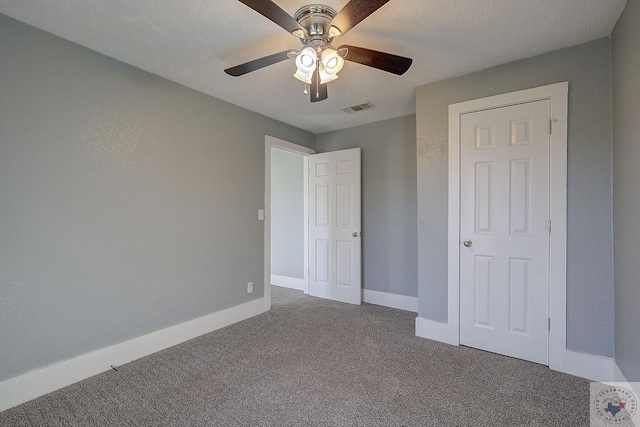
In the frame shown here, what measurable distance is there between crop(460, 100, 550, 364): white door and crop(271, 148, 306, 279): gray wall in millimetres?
2490

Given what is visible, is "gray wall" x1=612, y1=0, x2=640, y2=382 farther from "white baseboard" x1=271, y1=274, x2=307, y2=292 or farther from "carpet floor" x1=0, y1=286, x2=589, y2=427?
"white baseboard" x1=271, y1=274, x2=307, y2=292

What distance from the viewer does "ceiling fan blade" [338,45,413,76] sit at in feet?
5.44

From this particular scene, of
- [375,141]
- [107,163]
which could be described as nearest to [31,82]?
[107,163]

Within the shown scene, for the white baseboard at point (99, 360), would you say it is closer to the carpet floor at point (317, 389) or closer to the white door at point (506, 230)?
the carpet floor at point (317, 389)

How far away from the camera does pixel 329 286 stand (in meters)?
4.08

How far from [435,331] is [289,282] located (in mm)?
2574

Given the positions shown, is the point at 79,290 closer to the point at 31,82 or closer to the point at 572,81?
the point at 31,82

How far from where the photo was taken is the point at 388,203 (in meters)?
3.77

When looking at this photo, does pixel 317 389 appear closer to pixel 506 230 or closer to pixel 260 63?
pixel 506 230

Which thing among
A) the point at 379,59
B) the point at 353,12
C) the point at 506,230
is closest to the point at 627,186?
the point at 506,230

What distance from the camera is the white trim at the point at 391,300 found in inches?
141

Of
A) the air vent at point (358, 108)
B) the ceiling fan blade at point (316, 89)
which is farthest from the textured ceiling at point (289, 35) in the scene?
the air vent at point (358, 108)

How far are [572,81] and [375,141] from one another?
6.76 ft

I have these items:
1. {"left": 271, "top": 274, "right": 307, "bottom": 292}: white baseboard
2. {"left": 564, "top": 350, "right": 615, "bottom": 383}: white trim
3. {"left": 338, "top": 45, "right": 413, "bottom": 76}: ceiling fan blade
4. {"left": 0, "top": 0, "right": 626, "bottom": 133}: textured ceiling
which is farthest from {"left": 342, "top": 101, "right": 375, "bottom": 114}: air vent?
{"left": 564, "top": 350, "right": 615, "bottom": 383}: white trim
